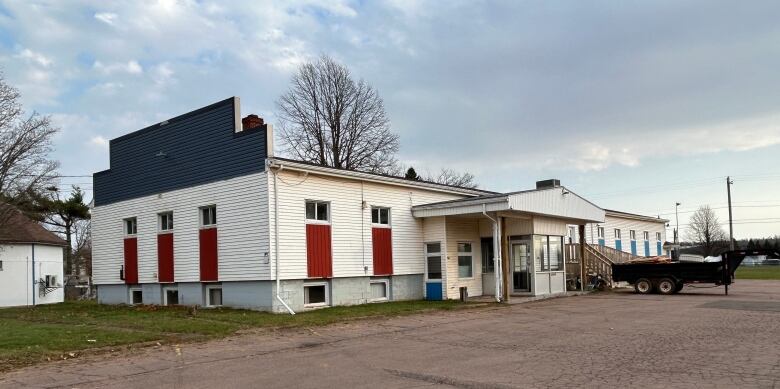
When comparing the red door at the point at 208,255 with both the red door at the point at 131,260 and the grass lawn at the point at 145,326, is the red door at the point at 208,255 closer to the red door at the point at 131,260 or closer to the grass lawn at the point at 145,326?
the grass lawn at the point at 145,326

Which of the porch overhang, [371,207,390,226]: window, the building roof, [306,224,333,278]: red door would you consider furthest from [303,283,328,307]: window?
the building roof

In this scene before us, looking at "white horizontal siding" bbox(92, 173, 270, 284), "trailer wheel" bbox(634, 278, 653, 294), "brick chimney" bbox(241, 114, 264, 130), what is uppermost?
"brick chimney" bbox(241, 114, 264, 130)

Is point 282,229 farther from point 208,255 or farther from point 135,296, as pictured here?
point 135,296

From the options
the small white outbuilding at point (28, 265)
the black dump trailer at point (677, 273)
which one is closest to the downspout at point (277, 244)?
the black dump trailer at point (677, 273)

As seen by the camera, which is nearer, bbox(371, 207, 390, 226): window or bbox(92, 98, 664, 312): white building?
bbox(92, 98, 664, 312): white building

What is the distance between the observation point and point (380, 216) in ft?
74.5

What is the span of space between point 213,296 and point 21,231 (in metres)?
20.7

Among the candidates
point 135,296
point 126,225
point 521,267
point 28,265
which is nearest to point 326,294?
point 521,267

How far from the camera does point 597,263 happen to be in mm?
29125

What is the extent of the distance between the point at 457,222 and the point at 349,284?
553cm

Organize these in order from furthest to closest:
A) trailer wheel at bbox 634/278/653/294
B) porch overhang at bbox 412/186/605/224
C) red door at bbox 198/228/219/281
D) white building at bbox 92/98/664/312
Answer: trailer wheel at bbox 634/278/653/294 → porch overhang at bbox 412/186/605/224 → red door at bbox 198/228/219/281 → white building at bbox 92/98/664/312

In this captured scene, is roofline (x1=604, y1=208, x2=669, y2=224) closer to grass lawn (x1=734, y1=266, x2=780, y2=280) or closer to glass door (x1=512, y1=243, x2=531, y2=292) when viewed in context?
grass lawn (x1=734, y1=266, x2=780, y2=280)

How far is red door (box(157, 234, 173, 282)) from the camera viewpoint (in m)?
22.2

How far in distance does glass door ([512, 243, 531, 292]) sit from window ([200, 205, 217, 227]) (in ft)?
37.6
